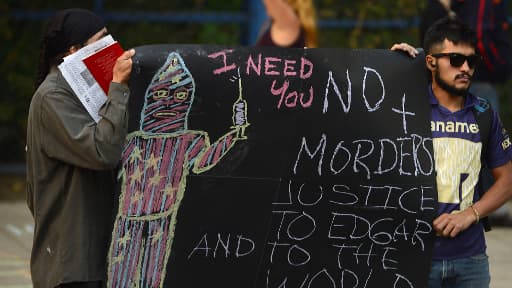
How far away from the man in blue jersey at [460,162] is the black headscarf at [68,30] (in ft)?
4.38

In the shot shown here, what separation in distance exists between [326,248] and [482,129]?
76 centimetres

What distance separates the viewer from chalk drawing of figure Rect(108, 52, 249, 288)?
4.24 metres

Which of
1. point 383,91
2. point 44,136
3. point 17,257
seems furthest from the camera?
point 17,257

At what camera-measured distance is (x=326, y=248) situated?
4410 mm

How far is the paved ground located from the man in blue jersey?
8.28 feet

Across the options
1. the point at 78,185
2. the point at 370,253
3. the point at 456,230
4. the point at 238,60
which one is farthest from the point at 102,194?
the point at 456,230

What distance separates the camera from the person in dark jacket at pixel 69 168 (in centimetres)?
414

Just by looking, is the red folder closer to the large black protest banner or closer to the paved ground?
the large black protest banner

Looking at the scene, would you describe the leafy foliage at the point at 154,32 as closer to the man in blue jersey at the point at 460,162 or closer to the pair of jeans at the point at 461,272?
the man in blue jersey at the point at 460,162

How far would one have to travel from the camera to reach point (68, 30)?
13.9 ft

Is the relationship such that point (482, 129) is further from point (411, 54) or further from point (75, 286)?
point (75, 286)

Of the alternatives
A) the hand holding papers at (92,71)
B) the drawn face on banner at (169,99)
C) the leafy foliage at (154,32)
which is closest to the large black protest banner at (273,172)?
the drawn face on banner at (169,99)

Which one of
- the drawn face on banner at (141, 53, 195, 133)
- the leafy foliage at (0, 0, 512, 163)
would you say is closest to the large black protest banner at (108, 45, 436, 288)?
the drawn face on banner at (141, 53, 195, 133)

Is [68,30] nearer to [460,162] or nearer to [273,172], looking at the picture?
[273,172]
